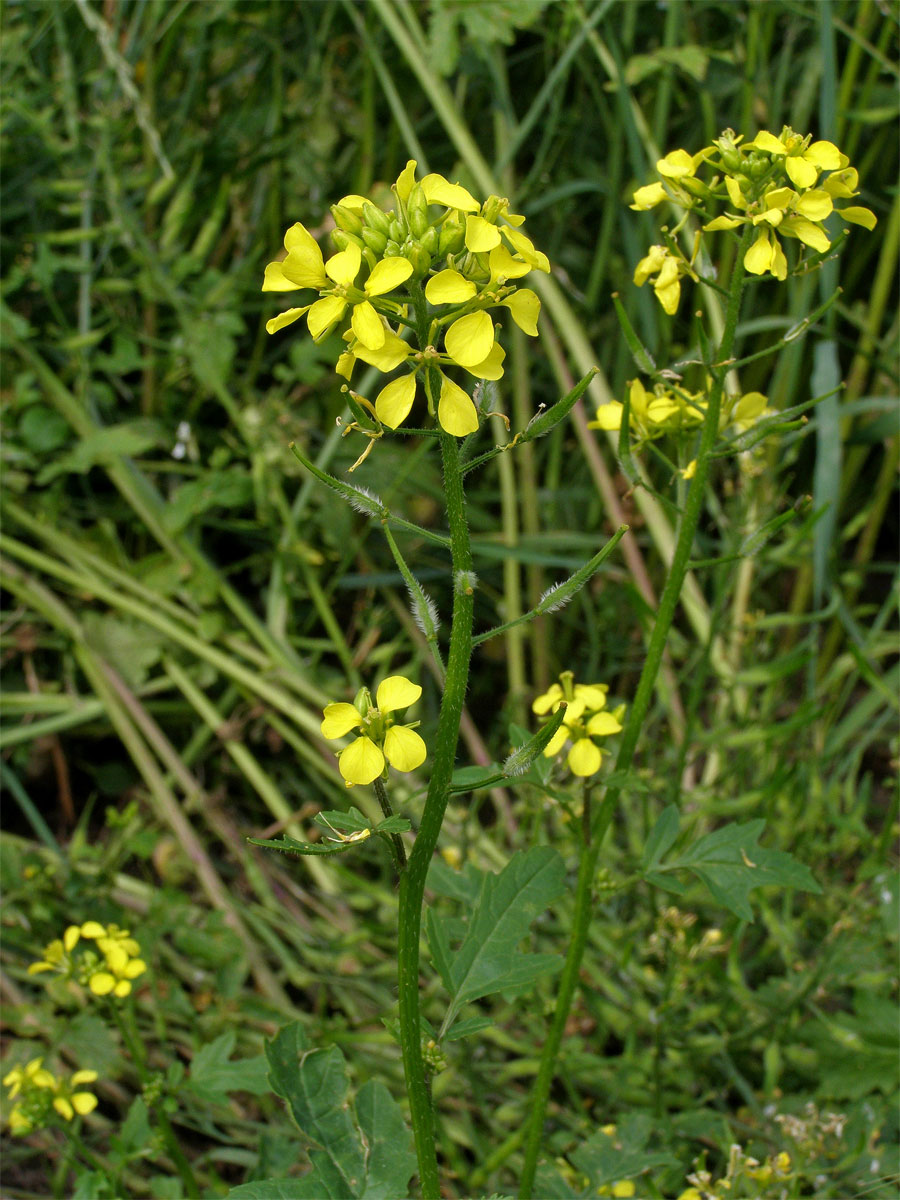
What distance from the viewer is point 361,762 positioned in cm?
69

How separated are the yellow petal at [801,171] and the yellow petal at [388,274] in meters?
0.38

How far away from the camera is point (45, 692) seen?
1.99 meters

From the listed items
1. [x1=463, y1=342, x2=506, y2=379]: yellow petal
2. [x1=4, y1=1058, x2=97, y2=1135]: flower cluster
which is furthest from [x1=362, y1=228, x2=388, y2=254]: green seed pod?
[x1=4, y1=1058, x2=97, y2=1135]: flower cluster

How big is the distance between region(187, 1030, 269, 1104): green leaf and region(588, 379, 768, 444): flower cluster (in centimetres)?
80

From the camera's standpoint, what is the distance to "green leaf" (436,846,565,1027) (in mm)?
806

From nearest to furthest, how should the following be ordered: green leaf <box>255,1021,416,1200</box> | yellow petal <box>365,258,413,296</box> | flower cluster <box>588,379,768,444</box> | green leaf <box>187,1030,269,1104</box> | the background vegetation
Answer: yellow petal <box>365,258,413,296</box> → green leaf <box>255,1021,416,1200</box> → flower cluster <box>588,379,768,444</box> → green leaf <box>187,1030,269,1104</box> → the background vegetation

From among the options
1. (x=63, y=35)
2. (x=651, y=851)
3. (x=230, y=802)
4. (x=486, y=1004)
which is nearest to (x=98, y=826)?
(x=230, y=802)

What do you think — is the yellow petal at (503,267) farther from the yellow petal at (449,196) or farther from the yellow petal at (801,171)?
the yellow petal at (801,171)

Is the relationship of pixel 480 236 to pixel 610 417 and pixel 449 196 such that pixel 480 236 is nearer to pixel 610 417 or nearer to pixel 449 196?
pixel 449 196

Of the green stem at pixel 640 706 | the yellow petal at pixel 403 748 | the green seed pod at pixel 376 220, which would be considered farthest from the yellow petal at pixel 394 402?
the green stem at pixel 640 706

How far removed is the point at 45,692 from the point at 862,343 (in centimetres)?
180

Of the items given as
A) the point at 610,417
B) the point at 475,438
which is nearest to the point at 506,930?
the point at 475,438

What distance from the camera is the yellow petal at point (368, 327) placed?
0.65m

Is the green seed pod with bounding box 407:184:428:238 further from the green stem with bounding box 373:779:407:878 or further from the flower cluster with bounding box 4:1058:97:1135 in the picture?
the flower cluster with bounding box 4:1058:97:1135
